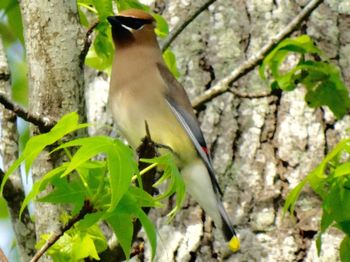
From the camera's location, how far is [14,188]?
283 cm

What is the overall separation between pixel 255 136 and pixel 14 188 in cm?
121

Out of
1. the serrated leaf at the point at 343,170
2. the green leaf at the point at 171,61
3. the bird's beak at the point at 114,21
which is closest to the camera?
the serrated leaf at the point at 343,170

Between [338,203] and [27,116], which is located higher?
[27,116]

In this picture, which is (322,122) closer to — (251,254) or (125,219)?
(251,254)

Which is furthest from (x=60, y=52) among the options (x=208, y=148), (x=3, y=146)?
(x=208, y=148)

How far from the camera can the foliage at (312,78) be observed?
311cm

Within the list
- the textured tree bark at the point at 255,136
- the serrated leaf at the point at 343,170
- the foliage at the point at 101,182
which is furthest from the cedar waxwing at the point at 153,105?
the foliage at the point at 101,182

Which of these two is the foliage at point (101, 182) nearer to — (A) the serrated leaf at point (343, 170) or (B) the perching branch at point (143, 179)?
(B) the perching branch at point (143, 179)

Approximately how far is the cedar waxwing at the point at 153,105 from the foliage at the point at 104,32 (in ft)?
0.18

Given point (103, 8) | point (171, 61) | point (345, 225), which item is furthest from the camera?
point (171, 61)

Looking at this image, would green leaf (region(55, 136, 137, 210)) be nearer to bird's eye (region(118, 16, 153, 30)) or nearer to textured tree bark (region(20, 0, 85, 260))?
textured tree bark (region(20, 0, 85, 260))

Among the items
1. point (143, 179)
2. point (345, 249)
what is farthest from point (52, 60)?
point (345, 249)

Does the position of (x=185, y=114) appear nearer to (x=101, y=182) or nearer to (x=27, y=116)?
(x=27, y=116)

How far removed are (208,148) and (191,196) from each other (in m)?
0.21
